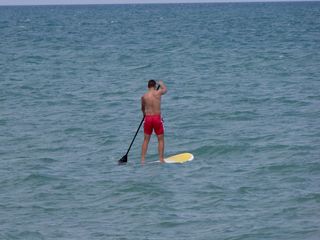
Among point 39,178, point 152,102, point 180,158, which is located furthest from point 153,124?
point 39,178

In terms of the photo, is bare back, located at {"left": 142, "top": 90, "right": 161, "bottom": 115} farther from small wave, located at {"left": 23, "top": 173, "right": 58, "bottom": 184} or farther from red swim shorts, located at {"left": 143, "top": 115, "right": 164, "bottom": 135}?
small wave, located at {"left": 23, "top": 173, "right": 58, "bottom": 184}

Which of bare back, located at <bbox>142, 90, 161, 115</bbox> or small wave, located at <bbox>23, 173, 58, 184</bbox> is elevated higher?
bare back, located at <bbox>142, 90, 161, 115</bbox>

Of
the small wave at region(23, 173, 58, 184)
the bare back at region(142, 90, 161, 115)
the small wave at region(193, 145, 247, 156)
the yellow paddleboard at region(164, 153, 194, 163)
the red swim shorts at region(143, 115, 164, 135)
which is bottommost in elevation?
the small wave at region(193, 145, 247, 156)

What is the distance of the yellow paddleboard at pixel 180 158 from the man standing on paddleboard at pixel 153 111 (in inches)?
6.4

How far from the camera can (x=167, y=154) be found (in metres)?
16.1

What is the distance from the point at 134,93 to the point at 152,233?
617 inches

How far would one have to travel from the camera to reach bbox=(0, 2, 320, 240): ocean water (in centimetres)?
1131

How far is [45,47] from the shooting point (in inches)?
2000

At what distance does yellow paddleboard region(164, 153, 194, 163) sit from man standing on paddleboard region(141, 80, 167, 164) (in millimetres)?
163

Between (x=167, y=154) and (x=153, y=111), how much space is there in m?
1.18

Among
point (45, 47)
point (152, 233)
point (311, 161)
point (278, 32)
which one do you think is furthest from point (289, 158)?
point (278, 32)

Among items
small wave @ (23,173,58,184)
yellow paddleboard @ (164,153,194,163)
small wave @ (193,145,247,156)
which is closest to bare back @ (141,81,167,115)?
yellow paddleboard @ (164,153,194,163)

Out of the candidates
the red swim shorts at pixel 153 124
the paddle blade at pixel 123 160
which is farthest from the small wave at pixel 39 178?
the red swim shorts at pixel 153 124

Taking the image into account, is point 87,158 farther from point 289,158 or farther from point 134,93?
point 134,93
